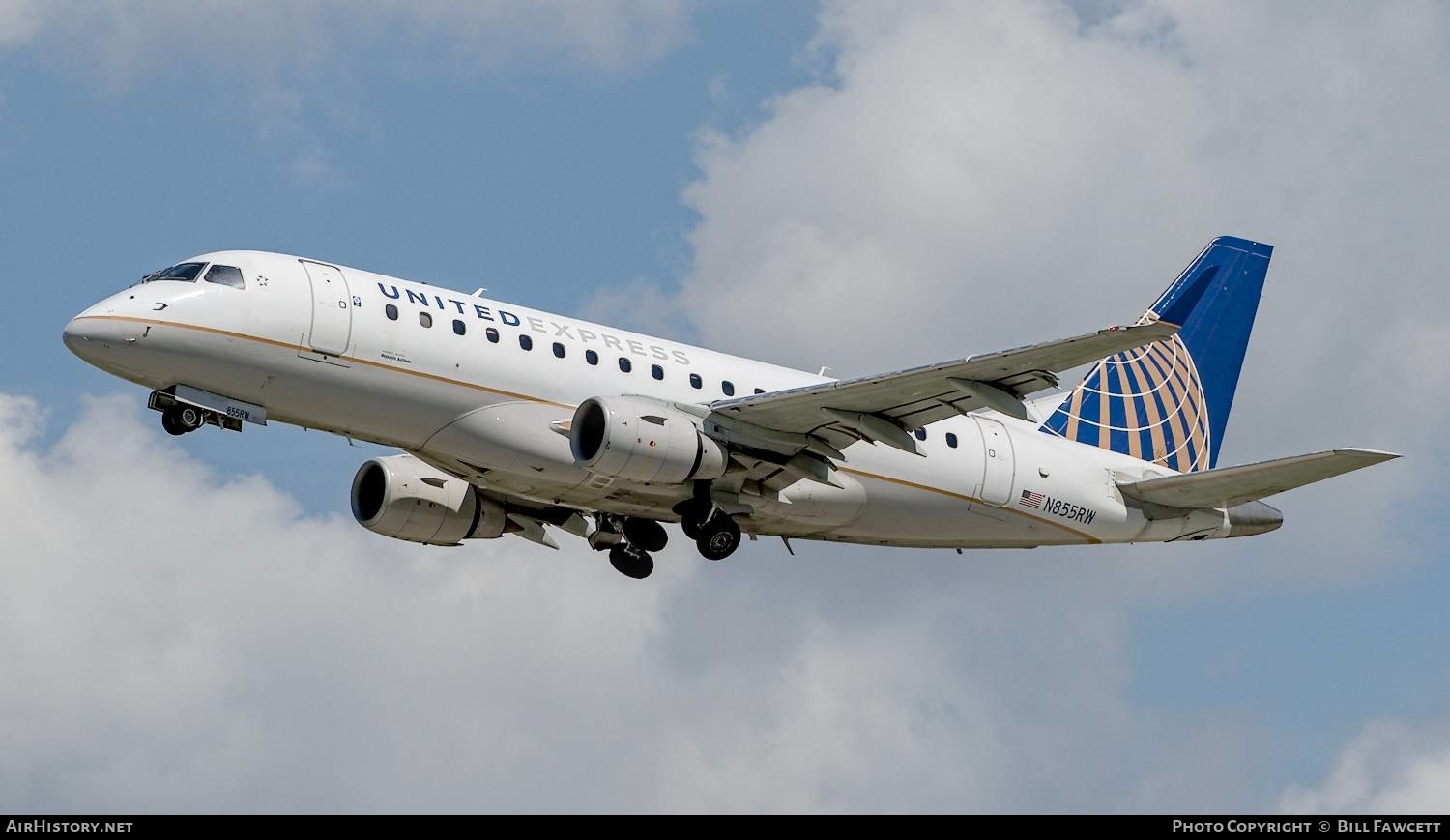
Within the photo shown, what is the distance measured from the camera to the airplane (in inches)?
1513

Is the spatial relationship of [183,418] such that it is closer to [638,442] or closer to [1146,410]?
[638,442]

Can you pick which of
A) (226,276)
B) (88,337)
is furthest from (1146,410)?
(88,337)

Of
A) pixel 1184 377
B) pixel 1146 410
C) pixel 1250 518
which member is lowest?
pixel 1250 518

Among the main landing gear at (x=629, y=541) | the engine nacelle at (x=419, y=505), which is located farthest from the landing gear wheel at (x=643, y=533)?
the engine nacelle at (x=419, y=505)

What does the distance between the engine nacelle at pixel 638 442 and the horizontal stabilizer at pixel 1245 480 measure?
435 inches

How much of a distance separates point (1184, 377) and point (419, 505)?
18549 millimetres

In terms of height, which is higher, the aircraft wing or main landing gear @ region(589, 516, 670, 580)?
the aircraft wing

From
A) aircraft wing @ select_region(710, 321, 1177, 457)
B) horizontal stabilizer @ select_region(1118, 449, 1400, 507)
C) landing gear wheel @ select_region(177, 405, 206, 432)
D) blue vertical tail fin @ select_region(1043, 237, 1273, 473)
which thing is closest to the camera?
aircraft wing @ select_region(710, 321, 1177, 457)

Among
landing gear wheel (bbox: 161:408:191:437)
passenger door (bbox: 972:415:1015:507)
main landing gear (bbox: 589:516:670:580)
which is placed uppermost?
passenger door (bbox: 972:415:1015:507)

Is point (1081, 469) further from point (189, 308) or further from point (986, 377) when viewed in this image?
point (189, 308)

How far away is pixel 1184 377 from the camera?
166 feet

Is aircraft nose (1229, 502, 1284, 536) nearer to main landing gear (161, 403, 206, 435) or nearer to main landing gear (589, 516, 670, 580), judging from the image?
main landing gear (589, 516, 670, 580)

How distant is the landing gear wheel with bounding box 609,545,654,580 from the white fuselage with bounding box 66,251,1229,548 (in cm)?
249

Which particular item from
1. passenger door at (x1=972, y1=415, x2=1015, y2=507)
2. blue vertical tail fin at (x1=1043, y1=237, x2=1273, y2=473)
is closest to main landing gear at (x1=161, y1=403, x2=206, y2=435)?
passenger door at (x1=972, y1=415, x2=1015, y2=507)
